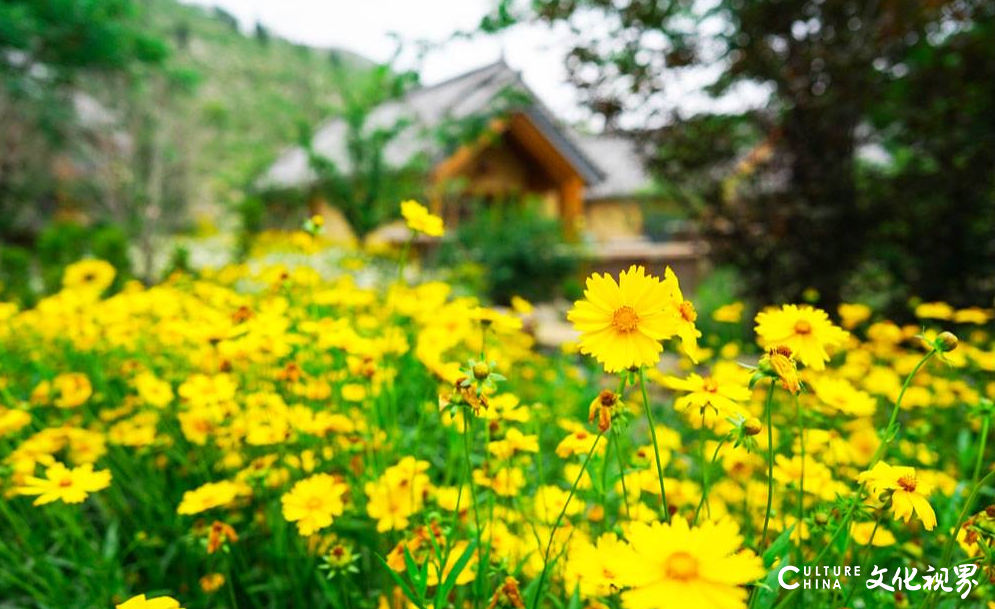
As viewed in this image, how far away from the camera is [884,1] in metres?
3.82

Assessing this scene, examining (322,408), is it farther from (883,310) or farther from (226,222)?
(226,222)

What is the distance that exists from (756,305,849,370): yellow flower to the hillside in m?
6.97

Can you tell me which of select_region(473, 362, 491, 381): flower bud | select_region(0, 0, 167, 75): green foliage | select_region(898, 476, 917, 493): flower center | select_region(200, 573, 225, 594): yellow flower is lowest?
select_region(200, 573, 225, 594): yellow flower

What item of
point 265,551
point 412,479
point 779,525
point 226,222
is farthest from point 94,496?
point 226,222

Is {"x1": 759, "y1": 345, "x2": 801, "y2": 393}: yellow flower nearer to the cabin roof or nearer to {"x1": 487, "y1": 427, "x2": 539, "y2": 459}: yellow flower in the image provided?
{"x1": 487, "y1": 427, "x2": 539, "y2": 459}: yellow flower

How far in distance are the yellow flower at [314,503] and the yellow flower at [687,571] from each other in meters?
0.58

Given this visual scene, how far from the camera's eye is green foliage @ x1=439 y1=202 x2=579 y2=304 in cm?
745

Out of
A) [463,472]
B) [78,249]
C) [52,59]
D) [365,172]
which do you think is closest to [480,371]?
[463,472]

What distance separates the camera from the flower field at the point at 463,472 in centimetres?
72

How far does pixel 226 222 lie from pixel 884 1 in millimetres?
20847

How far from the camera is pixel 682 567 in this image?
53cm

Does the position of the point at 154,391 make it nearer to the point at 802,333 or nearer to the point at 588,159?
the point at 802,333

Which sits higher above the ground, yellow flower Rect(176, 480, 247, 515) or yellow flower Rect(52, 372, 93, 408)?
yellow flower Rect(52, 372, 93, 408)

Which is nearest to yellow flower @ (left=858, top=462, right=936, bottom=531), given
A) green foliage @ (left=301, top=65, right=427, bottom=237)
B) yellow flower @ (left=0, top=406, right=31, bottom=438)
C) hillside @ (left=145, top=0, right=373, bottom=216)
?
yellow flower @ (left=0, top=406, right=31, bottom=438)
